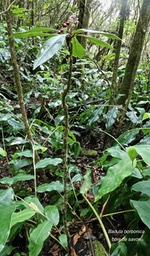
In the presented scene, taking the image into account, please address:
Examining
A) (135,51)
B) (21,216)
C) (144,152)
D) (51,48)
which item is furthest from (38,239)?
(135,51)

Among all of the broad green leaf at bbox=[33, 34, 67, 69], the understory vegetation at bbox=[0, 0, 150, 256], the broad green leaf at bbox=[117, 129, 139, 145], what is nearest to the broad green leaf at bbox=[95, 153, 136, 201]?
the understory vegetation at bbox=[0, 0, 150, 256]

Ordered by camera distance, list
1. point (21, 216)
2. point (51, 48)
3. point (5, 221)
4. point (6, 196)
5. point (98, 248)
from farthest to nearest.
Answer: point (98, 248) < point (6, 196) < point (21, 216) < point (5, 221) < point (51, 48)

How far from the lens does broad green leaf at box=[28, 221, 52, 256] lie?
77 cm

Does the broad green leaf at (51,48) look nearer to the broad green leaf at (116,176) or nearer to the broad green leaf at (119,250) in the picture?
the broad green leaf at (116,176)

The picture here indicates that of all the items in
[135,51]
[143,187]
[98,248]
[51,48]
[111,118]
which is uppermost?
[51,48]

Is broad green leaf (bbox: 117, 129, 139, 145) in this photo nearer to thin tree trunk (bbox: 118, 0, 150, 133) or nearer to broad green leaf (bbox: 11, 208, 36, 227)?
thin tree trunk (bbox: 118, 0, 150, 133)

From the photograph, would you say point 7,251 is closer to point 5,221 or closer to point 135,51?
point 5,221

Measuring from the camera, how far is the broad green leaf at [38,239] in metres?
0.77

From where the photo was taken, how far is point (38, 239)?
790 mm

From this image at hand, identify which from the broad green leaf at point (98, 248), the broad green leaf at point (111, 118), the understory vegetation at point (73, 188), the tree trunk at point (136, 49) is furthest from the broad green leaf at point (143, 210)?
the tree trunk at point (136, 49)

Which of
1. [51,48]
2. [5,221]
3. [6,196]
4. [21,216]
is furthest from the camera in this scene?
[6,196]

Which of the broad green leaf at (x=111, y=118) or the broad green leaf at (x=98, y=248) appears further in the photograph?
the broad green leaf at (x=111, y=118)

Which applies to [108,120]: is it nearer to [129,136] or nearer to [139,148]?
[129,136]

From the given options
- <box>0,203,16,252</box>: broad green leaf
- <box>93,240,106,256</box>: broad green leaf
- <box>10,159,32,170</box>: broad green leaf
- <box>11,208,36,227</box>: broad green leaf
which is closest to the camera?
<box>0,203,16,252</box>: broad green leaf
